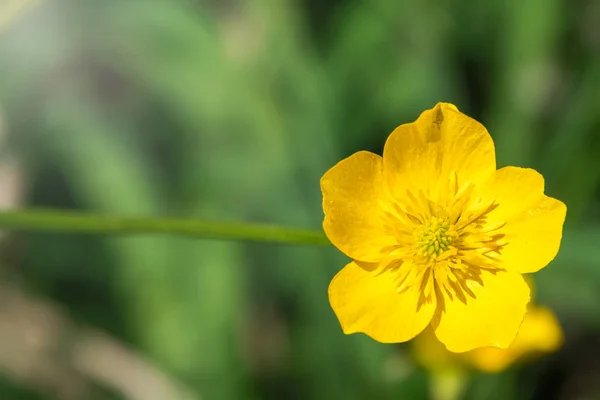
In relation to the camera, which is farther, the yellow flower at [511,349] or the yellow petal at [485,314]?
the yellow flower at [511,349]

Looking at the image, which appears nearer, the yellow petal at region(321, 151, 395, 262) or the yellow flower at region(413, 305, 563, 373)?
the yellow petal at region(321, 151, 395, 262)

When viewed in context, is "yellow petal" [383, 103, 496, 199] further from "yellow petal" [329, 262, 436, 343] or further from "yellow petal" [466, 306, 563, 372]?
"yellow petal" [466, 306, 563, 372]

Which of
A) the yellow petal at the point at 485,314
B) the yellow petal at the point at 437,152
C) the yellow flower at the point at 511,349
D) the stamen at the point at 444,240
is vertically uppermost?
the yellow petal at the point at 437,152

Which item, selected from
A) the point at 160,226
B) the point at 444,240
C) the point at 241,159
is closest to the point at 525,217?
the point at 444,240

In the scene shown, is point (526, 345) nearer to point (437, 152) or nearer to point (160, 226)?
point (437, 152)

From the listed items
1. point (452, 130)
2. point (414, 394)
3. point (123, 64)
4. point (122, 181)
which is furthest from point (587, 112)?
point (123, 64)

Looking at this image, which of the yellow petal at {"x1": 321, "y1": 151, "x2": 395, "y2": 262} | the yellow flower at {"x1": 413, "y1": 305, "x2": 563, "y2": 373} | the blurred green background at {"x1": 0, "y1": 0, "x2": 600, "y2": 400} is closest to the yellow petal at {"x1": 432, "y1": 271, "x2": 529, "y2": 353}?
Result: the yellow petal at {"x1": 321, "y1": 151, "x2": 395, "y2": 262}

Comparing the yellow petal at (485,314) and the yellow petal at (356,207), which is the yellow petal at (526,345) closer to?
the yellow petal at (485,314)

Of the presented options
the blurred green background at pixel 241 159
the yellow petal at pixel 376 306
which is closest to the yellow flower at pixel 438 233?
the yellow petal at pixel 376 306
